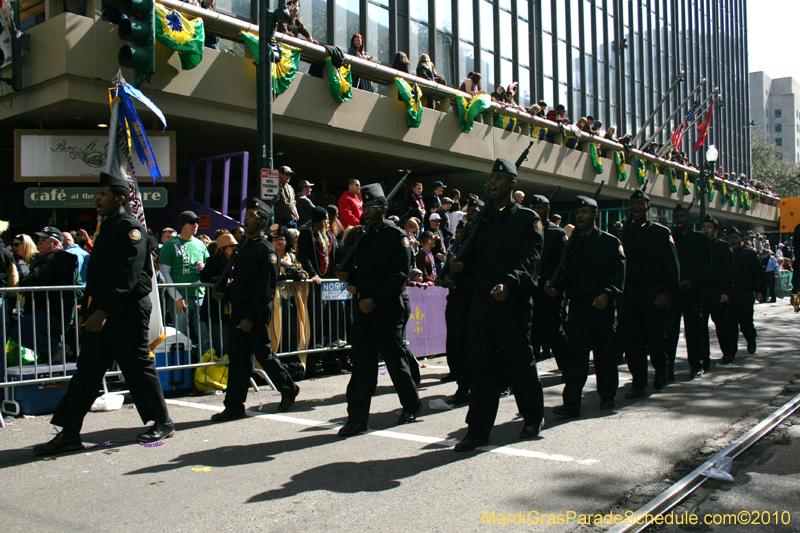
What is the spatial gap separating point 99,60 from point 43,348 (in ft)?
19.6

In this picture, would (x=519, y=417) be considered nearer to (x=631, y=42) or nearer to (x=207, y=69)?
(x=207, y=69)

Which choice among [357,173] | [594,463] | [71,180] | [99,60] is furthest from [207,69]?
[594,463]

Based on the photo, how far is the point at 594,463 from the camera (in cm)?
468

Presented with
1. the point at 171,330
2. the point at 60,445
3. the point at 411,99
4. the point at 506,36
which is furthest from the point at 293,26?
the point at 506,36

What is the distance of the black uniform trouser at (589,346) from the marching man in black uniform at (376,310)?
1482 millimetres

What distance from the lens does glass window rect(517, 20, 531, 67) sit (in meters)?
25.2

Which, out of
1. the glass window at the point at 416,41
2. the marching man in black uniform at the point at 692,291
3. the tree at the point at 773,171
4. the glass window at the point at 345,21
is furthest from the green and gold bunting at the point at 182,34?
the tree at the point at 773,171

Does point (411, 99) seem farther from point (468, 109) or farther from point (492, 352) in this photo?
point (492, 352)

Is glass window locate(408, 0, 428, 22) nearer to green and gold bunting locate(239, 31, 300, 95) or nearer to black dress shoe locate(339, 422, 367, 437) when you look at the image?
green and gold bunting locate(239, 31, 300, 95)

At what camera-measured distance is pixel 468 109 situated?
17.7 m

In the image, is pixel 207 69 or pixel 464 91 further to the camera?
pixel 464 91

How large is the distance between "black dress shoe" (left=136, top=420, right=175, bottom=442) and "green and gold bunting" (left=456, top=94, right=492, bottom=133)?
13.6 m

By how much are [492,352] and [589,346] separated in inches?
64.8

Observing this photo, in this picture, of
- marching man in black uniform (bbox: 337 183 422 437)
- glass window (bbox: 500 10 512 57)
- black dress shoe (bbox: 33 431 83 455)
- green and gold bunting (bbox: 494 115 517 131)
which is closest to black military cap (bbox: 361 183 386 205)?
marching man in black uniform (bbox: 337 183 422 437)
